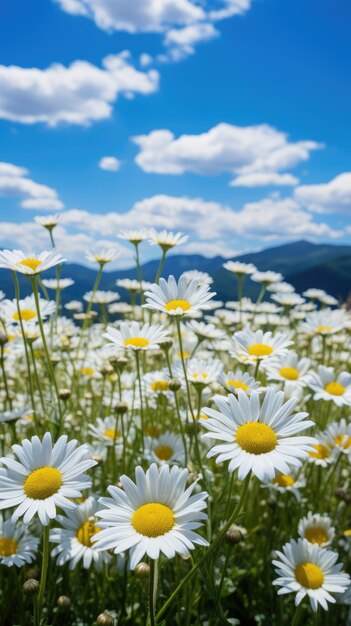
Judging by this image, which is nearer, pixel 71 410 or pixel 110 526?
pixel 110 526

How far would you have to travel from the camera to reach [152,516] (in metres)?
1.38

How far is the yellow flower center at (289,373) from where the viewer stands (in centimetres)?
280

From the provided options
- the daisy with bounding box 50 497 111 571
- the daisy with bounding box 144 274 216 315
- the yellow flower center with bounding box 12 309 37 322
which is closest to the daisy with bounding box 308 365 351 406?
the daisy with bounding box 144 274 216 315

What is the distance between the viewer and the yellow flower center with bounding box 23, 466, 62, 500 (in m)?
1.48

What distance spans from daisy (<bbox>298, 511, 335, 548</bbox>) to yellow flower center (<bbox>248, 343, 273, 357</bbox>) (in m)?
0.82

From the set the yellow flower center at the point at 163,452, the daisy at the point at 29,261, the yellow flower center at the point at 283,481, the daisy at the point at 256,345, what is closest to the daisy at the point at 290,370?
the daisy at the point at 256,345

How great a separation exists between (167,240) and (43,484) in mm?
2009

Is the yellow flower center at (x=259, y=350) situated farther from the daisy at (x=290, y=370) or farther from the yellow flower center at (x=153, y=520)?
the yellow flower center at (x=153, y=520)

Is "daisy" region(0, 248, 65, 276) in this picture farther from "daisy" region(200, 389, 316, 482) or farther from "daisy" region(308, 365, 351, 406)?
"daisy" region(308, 365, 351, 406)

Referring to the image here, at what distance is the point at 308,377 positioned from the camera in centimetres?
275

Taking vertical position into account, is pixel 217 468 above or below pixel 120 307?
below

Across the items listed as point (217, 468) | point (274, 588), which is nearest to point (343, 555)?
point (274, 588)

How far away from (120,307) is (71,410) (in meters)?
1.93

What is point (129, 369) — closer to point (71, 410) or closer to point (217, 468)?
point (71, 410)
